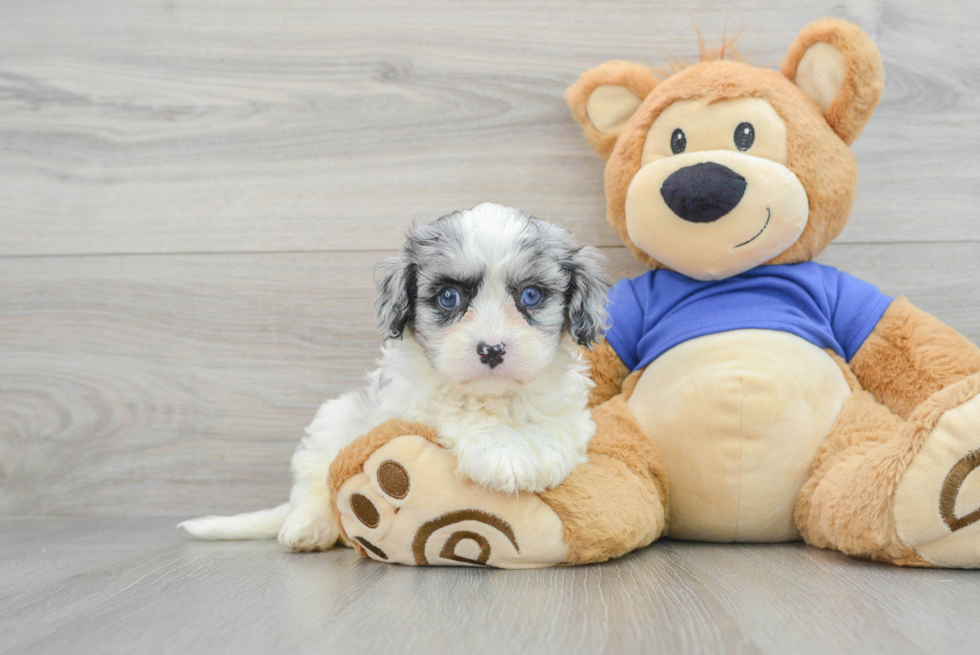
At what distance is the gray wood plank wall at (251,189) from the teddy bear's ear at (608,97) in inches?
6.7

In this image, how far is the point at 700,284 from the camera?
1735mm

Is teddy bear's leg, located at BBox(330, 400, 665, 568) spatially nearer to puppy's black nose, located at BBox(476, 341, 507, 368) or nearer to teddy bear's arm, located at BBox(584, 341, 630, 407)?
puppy's black nose, located at BBox(476, 341, 507, 368)

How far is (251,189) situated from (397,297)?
2.93 feet

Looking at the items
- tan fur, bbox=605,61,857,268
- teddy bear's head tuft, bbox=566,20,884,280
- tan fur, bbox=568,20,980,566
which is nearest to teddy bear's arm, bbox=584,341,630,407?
tan fur, bbox=568,20,980,566

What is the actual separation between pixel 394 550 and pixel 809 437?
2.81ft

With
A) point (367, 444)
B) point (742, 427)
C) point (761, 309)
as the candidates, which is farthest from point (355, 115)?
point (742, 427)

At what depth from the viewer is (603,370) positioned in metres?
1.78

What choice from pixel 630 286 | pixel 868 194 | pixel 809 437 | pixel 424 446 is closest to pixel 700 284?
pixel 630 286

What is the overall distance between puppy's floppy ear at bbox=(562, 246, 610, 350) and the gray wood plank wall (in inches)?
22.5

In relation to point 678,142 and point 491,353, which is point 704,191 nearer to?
point 678,142

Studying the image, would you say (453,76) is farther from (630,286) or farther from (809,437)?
(809,437)

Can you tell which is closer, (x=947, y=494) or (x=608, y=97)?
(x=947, y=494)

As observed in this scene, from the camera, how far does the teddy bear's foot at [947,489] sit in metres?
1.22

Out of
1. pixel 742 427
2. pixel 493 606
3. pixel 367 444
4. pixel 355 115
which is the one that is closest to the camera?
pixel 493 606
